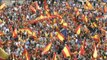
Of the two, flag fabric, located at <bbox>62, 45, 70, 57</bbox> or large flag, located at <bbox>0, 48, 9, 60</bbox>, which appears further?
flag fabric, located at <bbox>62, 45, 70, 57</bbox>

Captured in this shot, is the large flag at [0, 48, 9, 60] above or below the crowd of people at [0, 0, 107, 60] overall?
above

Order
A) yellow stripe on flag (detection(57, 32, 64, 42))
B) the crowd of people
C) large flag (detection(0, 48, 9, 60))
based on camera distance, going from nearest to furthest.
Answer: large flag (detection(0, 48, 9, 60)) < the crowd of people < yellow stripe on flag (detection(57, 32, 64, 42))

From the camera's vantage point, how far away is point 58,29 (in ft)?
101

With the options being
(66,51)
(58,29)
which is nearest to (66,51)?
(66,51)

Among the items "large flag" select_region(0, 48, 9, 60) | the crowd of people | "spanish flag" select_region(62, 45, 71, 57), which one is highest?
"large flag" select_region(0, 48, 9, 60)

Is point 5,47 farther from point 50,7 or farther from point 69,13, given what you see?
point 50,7

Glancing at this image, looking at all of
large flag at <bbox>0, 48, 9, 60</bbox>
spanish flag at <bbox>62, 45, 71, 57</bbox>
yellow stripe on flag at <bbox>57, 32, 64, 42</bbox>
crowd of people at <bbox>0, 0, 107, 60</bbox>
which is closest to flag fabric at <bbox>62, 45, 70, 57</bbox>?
spanish flag at <bbox>62, 45, 71, 57</bbox>

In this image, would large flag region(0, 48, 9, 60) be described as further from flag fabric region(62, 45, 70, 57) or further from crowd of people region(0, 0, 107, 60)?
flag fabric region(62, 45, 70, 57)

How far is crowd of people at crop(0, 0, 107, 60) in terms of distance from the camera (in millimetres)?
25358

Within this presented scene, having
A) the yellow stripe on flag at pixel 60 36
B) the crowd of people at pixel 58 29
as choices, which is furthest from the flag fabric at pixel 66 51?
the yellow stripe on flag at pixel 60 36

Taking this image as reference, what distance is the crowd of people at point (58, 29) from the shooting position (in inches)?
998

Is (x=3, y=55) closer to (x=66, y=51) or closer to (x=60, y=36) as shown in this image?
(x=66, y=51)

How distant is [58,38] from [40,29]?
3717 millimetres

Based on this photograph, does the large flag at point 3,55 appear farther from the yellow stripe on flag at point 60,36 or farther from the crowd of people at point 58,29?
the yellow stripe on flag at point 60,36
